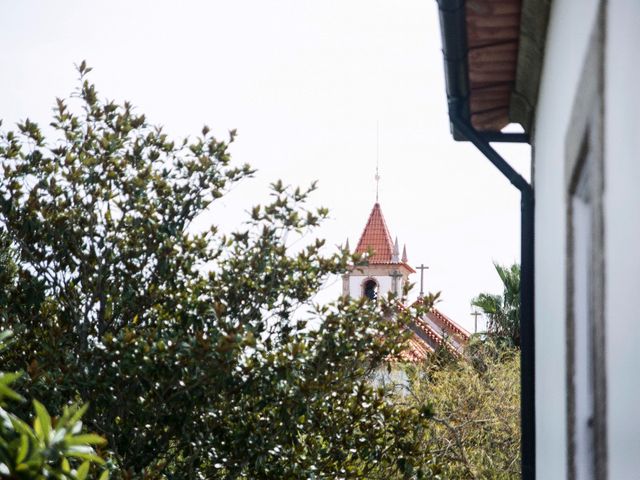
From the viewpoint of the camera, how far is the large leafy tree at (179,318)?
318 inches

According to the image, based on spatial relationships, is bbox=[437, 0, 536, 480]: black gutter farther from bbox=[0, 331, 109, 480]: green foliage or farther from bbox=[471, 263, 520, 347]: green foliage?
bbox=[471, 263, 520, 347]: green foliage

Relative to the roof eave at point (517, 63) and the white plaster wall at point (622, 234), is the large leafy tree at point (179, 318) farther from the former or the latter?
the white plaster wall at point (622, 234)

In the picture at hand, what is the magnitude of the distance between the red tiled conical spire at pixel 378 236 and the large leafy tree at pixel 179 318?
5613 centimetres

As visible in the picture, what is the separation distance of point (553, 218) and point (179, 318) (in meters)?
4.80

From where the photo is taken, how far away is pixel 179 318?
8.59m

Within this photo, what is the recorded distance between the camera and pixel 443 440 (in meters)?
15.4

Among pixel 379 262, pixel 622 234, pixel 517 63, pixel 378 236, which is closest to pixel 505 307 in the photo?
pixel 517 63

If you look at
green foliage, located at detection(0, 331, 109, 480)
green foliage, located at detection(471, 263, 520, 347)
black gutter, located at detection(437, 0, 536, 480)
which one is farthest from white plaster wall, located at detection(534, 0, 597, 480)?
green foliage, located at detection(471, 263, 520, 347)

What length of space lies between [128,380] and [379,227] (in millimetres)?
60182

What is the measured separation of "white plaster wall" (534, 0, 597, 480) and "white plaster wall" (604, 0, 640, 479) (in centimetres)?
46

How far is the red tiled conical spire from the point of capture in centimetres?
6594

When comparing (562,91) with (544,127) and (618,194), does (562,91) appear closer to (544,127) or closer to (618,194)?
(544,127)

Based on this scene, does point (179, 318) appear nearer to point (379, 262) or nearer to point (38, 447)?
point (38, 447)

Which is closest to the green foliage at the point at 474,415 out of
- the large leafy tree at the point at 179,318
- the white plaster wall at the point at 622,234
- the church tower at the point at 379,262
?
the large leafy tree at the point at 179,318
